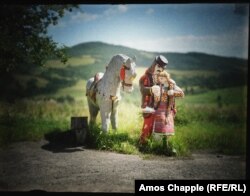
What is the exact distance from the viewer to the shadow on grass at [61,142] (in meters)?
7.31

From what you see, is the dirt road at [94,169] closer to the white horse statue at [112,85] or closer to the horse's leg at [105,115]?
the horse's leg at [105,115]

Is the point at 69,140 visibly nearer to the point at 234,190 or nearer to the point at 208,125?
the point at 208,125

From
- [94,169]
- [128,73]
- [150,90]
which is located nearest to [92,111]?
[128,73]

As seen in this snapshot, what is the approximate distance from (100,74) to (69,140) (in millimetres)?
1549

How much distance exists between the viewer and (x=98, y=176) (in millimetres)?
6270

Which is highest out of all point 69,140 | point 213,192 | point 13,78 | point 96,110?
point 13,78

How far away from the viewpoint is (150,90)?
6.91 m

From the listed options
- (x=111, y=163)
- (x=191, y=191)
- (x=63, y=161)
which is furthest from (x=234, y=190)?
(x=63, y=161)

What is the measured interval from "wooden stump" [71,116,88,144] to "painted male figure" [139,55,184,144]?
4.27 ft

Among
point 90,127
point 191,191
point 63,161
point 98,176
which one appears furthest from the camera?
point 90,127

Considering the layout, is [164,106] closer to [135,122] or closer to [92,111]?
[135,122]

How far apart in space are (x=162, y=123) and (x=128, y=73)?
1.15 meters

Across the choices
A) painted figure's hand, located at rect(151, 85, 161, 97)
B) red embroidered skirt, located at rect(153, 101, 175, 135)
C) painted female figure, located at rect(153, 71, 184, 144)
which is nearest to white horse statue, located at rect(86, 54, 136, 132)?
painted figure's hand, located at rect(151, 85, 161, 97)

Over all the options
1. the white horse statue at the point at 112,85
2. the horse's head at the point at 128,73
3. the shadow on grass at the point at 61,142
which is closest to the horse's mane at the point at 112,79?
the white horse statue at the point at 112,85
